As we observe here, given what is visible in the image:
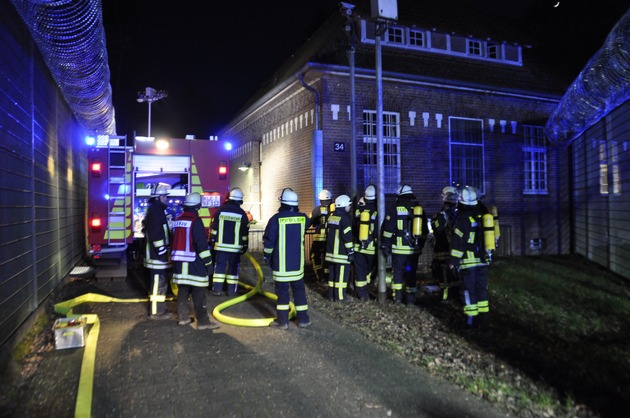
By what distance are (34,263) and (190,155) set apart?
4325 millimetres

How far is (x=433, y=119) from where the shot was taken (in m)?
12.5

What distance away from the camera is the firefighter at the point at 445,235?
7535mm

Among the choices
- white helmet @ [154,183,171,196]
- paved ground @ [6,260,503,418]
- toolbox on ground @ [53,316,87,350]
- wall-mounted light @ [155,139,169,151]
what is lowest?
paved ground @ [6,260,503,418]

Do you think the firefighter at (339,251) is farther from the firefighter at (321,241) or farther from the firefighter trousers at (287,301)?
the firefighter trousers at (287,301)

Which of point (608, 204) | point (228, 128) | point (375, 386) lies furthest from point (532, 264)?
point (228, 128)

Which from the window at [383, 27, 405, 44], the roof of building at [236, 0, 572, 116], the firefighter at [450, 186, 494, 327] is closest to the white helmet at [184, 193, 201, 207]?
the firefighter at [450, 186, 494, 327]

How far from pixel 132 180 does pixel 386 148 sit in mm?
6584

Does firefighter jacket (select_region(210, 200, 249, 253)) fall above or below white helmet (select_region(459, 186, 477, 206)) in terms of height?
below

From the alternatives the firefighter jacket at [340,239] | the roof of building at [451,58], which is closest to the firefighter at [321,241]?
the firefighter jacket at [340,239]

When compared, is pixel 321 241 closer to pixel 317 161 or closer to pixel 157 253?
pixel 317 161

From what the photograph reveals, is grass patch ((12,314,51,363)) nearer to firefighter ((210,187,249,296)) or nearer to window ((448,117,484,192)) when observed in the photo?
firefighter ((210,187,249,296))

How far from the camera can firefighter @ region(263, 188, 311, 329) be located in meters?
5.87

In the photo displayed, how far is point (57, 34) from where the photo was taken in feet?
16.7

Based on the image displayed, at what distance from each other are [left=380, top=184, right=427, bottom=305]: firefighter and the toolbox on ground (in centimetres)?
450
